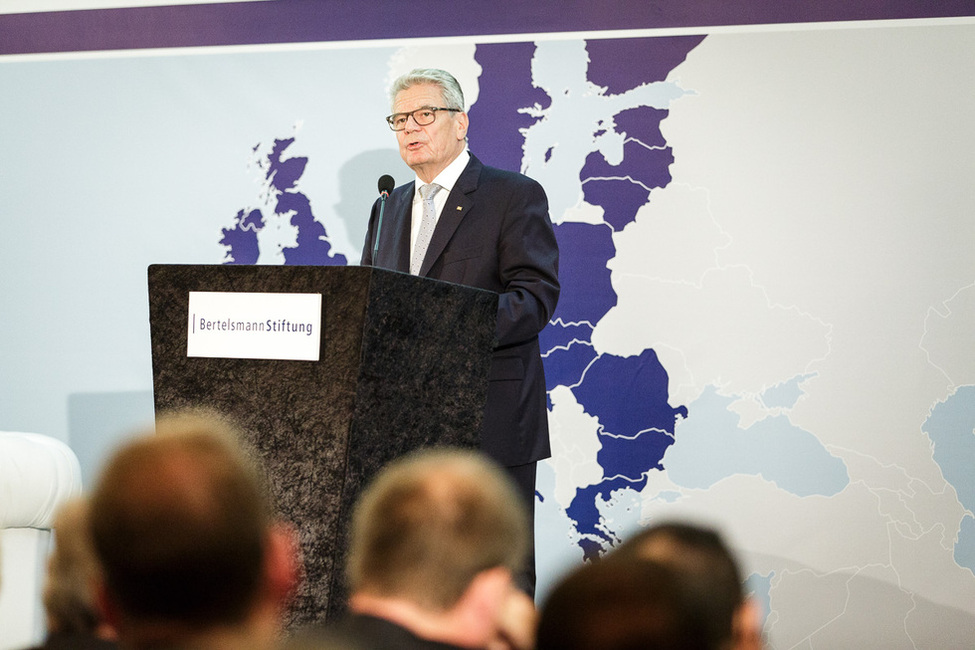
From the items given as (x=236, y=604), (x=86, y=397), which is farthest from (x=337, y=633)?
(x=86, y=397)

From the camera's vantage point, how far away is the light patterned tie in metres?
2.78

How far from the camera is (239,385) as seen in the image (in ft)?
6.17

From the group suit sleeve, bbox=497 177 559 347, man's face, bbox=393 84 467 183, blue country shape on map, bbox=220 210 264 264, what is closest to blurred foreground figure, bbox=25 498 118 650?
suit sleeve, bbox=497 177 559 347

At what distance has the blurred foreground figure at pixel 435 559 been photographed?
3.42ft

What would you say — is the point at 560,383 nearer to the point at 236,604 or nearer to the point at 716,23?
the point at 716,23

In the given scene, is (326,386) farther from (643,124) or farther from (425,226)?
(643,124)

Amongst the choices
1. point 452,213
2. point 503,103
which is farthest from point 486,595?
point 503,103

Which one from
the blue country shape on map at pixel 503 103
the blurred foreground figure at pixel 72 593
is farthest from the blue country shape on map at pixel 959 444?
the blurred foreground figure at pixel 72 593

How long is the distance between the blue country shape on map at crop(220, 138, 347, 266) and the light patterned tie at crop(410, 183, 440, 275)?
3.94ft

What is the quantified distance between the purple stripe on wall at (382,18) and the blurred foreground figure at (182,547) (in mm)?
3241

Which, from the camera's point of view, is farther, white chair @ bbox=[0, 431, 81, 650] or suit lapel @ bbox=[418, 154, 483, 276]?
suit lapel @ bbox=[418, 154, 483, 276]

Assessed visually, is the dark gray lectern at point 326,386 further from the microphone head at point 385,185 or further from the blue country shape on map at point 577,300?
the blue country shape on map at point 577,300

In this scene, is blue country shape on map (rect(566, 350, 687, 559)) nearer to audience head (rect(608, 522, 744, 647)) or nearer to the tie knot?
the tie knot

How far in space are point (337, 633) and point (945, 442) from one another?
2.99 metres
